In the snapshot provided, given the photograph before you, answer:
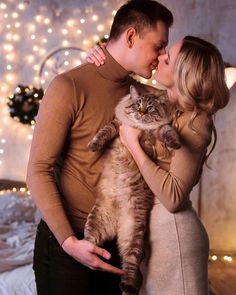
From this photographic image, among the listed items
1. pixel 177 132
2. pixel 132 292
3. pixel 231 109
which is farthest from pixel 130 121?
pixel 231 109

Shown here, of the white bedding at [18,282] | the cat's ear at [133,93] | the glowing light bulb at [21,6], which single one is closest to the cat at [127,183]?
the cat's ear at [133,93]

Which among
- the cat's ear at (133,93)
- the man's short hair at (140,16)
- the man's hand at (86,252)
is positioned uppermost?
the man's short hair at (140,16)

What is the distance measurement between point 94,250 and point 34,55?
9.34 ft

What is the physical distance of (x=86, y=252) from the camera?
1.17 metres

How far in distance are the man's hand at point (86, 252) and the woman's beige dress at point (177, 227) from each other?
196 mm

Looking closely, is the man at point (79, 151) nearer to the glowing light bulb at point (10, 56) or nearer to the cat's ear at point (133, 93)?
the cat's ear at point (133, 93)

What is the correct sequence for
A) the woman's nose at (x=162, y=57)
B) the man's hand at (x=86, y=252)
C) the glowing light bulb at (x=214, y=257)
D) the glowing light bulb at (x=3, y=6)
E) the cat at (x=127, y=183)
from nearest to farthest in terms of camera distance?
the man's hand at (x=86, y=252)
the cat at (x=127, y=183)
the woman's nose at (x=162, y=57)
the glowing light bulb at (x=214, y=257)
the glowing light bulb at (x=3, y=6)

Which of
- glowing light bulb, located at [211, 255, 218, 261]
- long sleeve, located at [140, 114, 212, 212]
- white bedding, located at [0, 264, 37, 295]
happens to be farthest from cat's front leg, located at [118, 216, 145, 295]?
glowing light bulb, located at [211, 255, 218, 261]

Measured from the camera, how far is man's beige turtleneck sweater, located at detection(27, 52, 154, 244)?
3.93ft

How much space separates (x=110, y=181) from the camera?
1318mm

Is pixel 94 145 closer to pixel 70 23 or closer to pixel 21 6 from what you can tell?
pixel 70 23

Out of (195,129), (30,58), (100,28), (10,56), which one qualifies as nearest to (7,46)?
(10,56)

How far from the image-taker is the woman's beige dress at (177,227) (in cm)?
123

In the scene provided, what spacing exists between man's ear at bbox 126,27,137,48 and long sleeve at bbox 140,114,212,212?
1.16 ft
